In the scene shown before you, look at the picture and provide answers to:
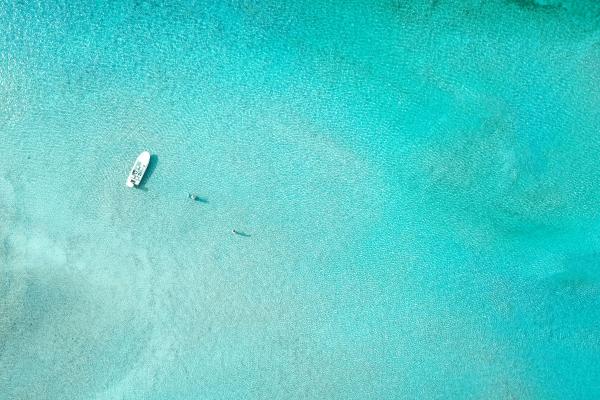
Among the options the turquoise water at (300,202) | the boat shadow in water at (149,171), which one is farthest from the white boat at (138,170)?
the turquoise water at (300,202)

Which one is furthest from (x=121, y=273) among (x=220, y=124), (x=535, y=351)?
(x=535, y=351)

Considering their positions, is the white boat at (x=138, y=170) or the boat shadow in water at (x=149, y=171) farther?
the boat shadow in water at (x=149, y=171)

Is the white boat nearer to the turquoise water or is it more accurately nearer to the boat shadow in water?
the boat shadow in water

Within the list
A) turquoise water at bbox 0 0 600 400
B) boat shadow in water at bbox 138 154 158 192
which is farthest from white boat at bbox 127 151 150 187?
turquoise water at bbox 0 0 600 400

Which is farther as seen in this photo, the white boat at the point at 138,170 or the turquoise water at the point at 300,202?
the turquoise water at the point at 300,202

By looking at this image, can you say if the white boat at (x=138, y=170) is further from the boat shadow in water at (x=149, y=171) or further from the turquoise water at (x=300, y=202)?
the turquoise water at (x=300, y=202)

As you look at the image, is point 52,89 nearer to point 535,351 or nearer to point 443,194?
point 443,194
